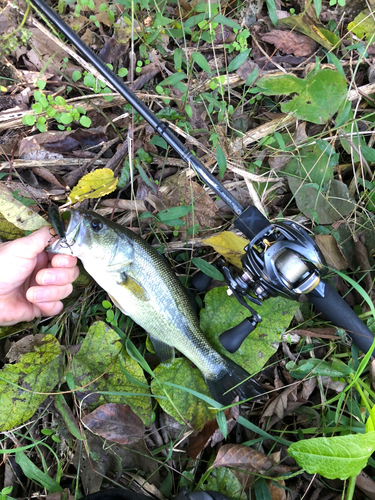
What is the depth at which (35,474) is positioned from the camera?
7.86 feet

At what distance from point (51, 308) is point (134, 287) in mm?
629

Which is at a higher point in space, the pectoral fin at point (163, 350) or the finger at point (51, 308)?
the finger at point (51, 308)

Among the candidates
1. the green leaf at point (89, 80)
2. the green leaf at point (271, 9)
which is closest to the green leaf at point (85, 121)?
the green leaf at point (89, 80)

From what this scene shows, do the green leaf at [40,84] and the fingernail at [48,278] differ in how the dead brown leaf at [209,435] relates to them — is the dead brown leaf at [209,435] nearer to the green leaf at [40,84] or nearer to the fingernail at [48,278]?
the fingernail at [48,278]

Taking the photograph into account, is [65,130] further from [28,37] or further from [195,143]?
[195,143]

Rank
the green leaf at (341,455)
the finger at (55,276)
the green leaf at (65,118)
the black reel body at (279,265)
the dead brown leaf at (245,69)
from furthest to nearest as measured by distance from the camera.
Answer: the dead brown leaf at (245,69) < the green leaf at (65,118) < the finger at (55,276) < the black reel body at (279,265) < the green leaf at (341,455)

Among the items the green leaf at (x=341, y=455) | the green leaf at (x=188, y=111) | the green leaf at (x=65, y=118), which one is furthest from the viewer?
the green leaf at (x=188, y=111)

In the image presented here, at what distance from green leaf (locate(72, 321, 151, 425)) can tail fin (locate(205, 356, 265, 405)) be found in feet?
1.59

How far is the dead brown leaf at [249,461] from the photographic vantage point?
2.39 metres

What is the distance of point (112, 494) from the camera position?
217 centimetres

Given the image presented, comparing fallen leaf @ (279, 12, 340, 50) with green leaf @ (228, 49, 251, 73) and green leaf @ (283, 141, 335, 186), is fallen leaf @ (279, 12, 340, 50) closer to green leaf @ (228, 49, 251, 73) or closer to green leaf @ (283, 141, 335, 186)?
green leaf @ (228, 49, 251, 73)

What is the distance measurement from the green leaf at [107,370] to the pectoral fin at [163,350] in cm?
17

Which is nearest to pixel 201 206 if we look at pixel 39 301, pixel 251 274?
pixel 251 274

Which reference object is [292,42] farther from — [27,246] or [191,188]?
[27,246]
